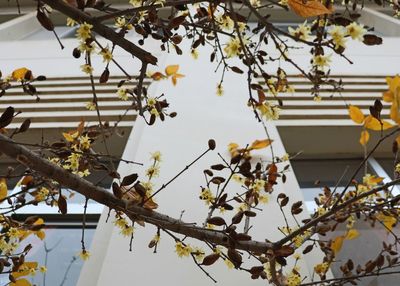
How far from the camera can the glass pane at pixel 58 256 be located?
5.89 feet

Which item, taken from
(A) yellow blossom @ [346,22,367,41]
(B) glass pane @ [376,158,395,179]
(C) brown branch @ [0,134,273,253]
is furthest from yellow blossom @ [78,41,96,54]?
(B) glass pane @ [376,158,395,179]

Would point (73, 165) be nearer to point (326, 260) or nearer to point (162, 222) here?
point (162, 222)

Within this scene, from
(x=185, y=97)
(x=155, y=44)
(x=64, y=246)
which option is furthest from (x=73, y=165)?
(x=155, y=44)

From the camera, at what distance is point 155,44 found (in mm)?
4410

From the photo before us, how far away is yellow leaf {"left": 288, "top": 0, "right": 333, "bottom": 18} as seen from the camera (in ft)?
3.17

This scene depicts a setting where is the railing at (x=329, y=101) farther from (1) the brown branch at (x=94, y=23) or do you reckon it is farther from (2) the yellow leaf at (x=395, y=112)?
(1) the brown branch at (x=94, y=23)

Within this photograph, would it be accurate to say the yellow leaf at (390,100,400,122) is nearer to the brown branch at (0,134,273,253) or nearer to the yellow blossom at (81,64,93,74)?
the brown branch at (0,134,273,253)

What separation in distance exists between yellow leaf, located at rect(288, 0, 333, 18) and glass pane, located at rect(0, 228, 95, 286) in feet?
4.60

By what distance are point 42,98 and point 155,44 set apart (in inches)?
67.2

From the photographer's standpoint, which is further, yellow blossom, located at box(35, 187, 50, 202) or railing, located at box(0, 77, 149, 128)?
railing, located at box(0, 77, 149, 128)

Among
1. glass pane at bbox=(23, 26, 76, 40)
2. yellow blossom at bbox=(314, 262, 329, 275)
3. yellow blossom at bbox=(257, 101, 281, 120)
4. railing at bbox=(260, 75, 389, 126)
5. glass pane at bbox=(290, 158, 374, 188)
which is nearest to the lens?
yellow blossom at bbox=(257, 101, 281, 120)

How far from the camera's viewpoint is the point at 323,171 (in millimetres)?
2568

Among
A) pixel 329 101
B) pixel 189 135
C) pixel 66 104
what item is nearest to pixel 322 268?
pixel 189 135

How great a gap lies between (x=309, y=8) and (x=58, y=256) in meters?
1.55
